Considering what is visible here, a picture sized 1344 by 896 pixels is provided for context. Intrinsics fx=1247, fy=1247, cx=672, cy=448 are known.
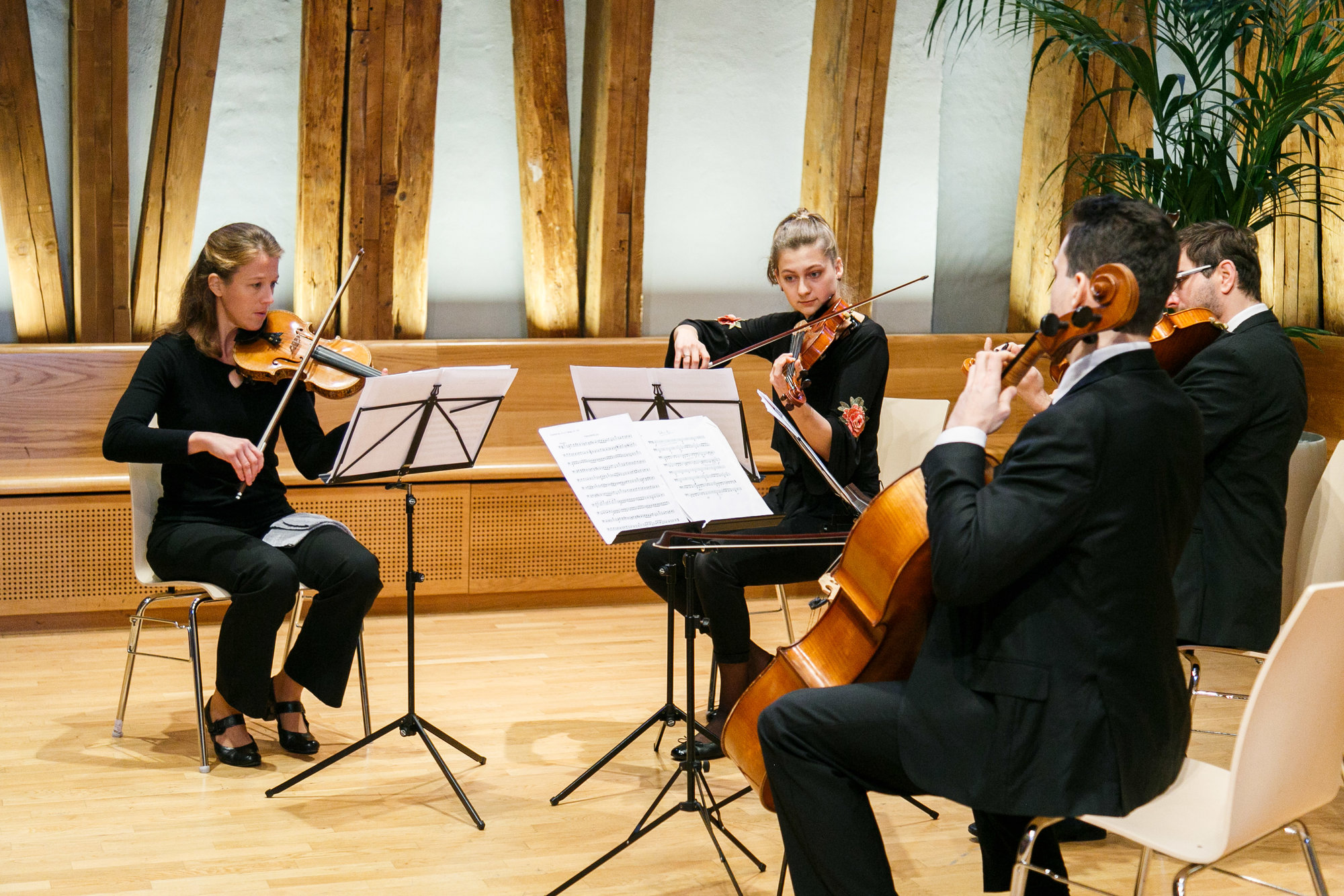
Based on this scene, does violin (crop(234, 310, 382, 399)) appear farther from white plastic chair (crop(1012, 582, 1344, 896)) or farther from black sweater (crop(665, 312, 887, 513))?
white plastic chair (crop(1012, 582, 1344, 896))

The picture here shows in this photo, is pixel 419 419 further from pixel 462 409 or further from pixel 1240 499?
pixel 1240 499

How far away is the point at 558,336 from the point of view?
4797 mm

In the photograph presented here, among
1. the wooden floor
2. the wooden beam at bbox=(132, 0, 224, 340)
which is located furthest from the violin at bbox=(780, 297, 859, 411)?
the wooden beam at bbox=(132, 0, 224, 340)

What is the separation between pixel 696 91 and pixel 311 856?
3.40 meters

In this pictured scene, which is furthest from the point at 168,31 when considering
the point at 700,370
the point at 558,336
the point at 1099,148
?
the point at 1099,148

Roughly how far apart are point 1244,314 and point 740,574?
4.10ft

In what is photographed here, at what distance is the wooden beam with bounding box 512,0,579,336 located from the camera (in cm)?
459

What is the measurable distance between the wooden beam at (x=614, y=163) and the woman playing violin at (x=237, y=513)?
5.93 ft

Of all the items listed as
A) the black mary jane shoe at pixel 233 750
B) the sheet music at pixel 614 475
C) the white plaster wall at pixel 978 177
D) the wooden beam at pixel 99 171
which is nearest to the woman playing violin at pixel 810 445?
the sheet music at pixel 614 475

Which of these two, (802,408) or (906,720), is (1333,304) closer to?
(802,408)

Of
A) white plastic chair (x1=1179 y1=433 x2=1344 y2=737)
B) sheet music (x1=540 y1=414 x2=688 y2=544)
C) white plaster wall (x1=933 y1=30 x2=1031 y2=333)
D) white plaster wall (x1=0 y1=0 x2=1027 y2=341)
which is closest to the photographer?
sheet music (x1=540 y1=414 x2=688 y2=544)

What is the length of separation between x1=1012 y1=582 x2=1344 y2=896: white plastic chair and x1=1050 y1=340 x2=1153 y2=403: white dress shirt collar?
39cm

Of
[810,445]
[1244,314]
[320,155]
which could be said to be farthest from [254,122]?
[1244,314]

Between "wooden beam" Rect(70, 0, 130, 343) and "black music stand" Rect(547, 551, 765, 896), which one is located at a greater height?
"wooden beam" Rect(70, 0, 130, 343)
